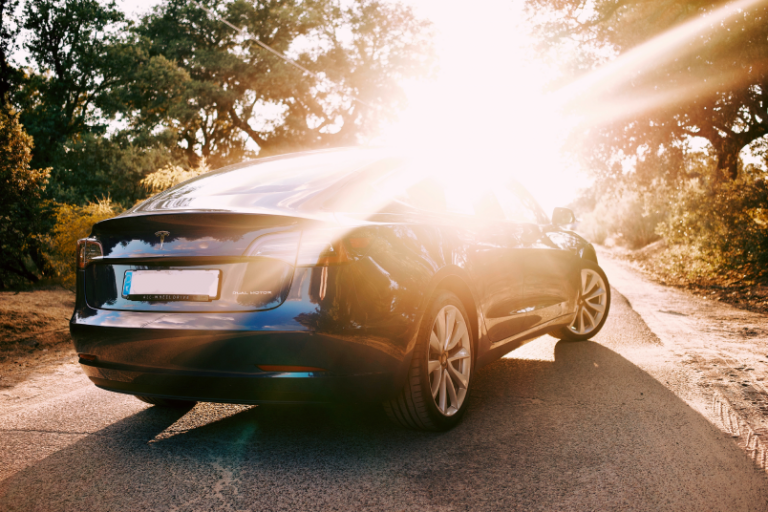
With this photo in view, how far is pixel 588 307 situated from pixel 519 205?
165 centimetres

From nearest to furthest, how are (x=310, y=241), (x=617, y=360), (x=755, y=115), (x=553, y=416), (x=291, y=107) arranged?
(x=310, y=241) → (x=553, y=416) → (x=617, y=360) → (x=755, y=115) → (x=291, y=107)

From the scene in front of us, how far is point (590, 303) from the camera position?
18.9ft

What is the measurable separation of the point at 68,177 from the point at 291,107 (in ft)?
42.0

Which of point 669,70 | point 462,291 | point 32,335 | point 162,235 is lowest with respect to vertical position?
point 32,335

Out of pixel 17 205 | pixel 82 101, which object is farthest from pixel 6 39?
pixel 17 205

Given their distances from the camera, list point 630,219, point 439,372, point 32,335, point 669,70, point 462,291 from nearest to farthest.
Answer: point 439,372 < point 462,291 < point 32,335 < point 669,70 < point 630,219

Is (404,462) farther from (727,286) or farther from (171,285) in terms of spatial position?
(727,286)

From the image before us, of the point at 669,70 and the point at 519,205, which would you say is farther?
the point at 669,70

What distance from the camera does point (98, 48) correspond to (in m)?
23.8

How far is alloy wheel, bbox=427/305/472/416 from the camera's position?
3.20 meters

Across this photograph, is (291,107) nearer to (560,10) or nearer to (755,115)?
(560,10)

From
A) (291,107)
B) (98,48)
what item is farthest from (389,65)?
(98,48)

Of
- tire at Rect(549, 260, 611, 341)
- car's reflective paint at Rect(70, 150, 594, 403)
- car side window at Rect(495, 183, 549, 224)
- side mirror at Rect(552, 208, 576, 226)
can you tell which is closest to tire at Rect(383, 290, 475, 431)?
car's reflective paint at Rect(70, 150, 594, 403)

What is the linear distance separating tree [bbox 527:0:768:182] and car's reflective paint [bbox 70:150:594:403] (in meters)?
9.69
